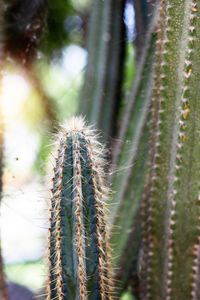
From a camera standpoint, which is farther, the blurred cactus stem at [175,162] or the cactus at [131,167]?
the cactus at [131,167]

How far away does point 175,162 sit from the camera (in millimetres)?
950

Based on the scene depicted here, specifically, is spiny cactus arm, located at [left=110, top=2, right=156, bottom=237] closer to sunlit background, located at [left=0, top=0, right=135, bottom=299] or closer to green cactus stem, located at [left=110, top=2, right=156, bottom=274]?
green cactus stem, located at [left=110, top=2, right=156, bottom=274]

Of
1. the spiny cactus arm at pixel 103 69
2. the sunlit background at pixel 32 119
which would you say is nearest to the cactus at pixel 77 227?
the sunlit background at pixel 32 119

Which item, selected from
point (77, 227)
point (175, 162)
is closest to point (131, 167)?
point (175, 162)

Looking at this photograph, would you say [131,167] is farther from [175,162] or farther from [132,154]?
[175,162]

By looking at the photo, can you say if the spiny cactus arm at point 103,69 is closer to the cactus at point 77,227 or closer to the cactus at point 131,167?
the cactus at point 131,167

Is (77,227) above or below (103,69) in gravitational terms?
below

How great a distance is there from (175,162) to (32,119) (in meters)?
0.49

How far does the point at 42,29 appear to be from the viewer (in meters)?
1.25

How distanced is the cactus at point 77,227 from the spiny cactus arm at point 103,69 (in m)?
0.38

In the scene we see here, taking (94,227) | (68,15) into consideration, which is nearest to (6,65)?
(68,15)

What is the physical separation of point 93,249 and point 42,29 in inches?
33.6

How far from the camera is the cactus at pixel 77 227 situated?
679 mm

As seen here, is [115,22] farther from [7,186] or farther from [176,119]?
[7,186]
